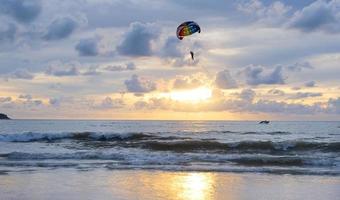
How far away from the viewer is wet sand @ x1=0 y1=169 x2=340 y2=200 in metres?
14.9

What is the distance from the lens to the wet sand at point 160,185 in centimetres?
1486

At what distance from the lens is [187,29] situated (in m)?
26.3

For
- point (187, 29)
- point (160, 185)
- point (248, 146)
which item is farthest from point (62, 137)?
point (160, 185)

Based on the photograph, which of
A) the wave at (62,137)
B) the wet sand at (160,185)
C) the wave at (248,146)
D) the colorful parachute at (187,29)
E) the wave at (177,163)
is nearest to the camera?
the wet sand at (160,185)

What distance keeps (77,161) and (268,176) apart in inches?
420

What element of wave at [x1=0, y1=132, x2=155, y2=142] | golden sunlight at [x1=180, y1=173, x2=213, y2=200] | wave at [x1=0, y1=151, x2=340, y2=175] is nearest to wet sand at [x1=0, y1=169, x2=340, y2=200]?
golden sunlight at [x1=180, y1=173, x2=213, y2=200]

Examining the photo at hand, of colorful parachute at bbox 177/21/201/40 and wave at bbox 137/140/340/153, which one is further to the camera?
wave at bbox 137/140/340/153

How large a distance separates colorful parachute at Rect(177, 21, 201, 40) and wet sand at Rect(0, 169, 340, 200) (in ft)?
28.5

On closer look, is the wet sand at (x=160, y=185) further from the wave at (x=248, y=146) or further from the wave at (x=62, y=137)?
the wave at (x=62, y=137)

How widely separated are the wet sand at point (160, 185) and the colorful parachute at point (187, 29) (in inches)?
343

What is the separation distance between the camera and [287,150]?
34.5 m

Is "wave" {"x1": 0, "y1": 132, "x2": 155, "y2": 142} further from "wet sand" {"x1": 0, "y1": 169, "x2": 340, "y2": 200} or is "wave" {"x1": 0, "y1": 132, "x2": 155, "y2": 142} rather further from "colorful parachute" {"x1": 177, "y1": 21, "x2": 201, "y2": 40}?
"wet sand" {"x1": 0, "y1": 169, "x2": 340, "y2": 200}

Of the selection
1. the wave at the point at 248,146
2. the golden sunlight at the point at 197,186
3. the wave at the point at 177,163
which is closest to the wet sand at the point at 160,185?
the golden sunlight at the point at 197,186

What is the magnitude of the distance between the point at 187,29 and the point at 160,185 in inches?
461
